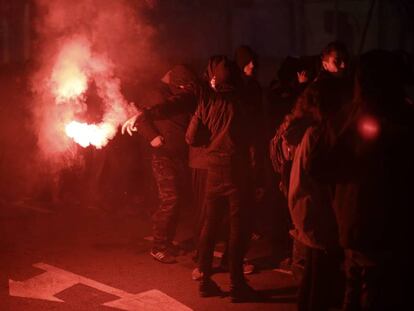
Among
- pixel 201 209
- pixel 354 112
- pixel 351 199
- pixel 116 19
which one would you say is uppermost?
pixel 116 19

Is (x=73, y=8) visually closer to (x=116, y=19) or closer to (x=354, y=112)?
(x=116, y=19)

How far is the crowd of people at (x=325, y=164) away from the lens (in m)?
3.78

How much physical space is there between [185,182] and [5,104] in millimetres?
4571

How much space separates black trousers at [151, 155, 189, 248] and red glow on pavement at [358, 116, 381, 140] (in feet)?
12.4

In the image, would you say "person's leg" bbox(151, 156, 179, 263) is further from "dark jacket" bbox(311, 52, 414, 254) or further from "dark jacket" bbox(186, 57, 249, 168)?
"dark jacket" bbox(311, 52, 414, 254)

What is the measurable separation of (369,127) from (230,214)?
2.54 m

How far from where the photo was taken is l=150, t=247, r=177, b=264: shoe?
7.29 metres

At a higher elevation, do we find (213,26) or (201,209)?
(213,26)

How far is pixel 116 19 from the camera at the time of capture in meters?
11.7

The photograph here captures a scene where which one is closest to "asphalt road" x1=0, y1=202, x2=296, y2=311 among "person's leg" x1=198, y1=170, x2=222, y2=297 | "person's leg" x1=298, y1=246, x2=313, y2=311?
"person's leg" x1=198, y1=170, x2=222, y2=297

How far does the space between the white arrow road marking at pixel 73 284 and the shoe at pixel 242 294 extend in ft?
1.60

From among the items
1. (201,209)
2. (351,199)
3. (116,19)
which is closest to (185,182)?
(201,209)

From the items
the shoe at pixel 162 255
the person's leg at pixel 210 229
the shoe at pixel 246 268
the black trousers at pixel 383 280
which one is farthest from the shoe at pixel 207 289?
the black trousers at pixel 383 280

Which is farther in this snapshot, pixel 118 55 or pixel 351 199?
pixel 118 55
